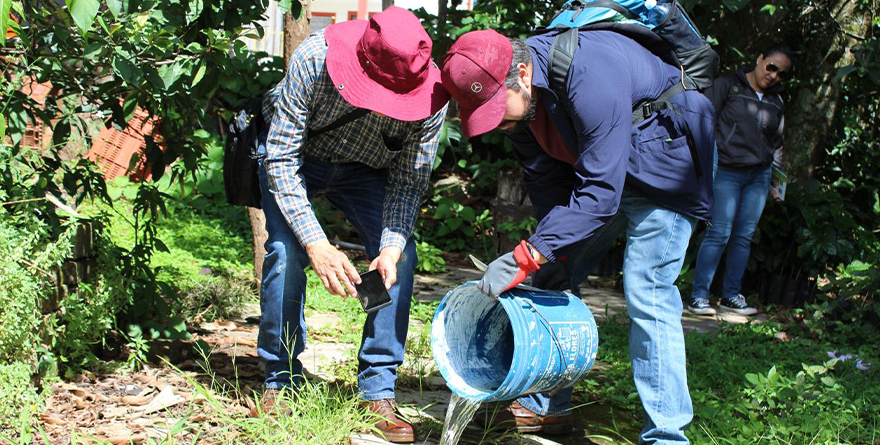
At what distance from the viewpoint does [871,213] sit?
771 centimetres

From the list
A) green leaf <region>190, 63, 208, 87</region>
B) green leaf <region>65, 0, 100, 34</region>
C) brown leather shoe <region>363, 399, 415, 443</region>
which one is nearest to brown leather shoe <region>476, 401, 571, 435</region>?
brown leather shoe <region>363, 399, 415, 443</region>

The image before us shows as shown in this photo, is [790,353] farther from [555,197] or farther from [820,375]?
[555,197]

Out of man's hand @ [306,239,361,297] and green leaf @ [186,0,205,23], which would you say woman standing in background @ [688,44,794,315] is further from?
green leaf @ [186,0,205,23]

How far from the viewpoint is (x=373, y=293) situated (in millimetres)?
3080

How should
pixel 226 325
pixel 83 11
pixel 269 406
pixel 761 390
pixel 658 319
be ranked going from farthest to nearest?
pixel 226 325, pixel 761 390, pixel 269 406, pixel 658 319, pixel 83 11

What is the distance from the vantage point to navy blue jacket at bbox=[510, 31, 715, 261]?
2.57 m

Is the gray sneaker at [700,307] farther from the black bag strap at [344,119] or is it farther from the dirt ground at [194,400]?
the black bag strap at [344,119]

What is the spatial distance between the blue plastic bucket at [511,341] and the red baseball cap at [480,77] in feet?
1.99

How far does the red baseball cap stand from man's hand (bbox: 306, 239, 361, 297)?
0.67 m

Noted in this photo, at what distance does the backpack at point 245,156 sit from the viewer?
10.6 ft

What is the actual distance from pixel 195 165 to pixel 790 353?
10.9 ft

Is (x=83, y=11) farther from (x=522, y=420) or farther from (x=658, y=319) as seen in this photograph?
(x=522, y=420)

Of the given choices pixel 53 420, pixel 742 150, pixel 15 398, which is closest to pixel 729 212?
pixel 742 150

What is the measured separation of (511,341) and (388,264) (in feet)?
2.13
